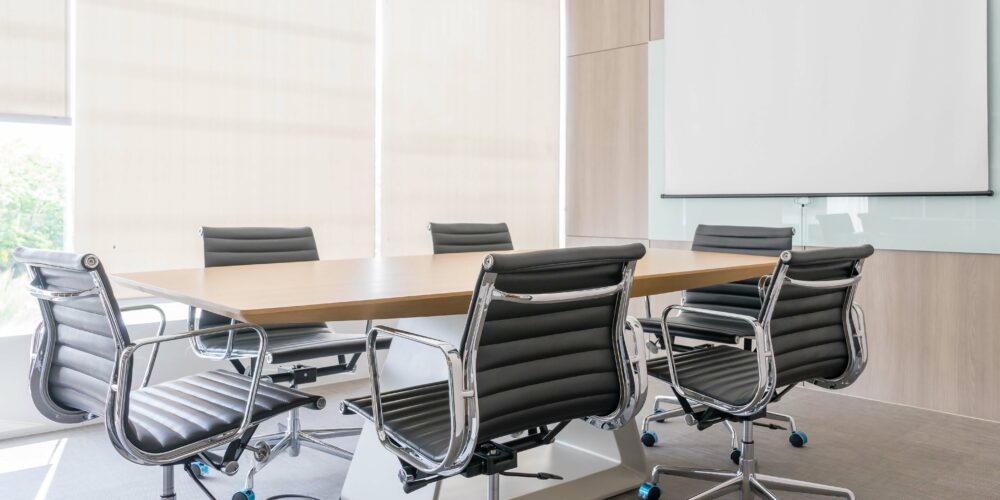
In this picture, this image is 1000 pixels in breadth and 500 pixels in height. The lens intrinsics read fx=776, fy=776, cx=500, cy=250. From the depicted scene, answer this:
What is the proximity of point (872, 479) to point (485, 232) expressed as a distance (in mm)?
2363

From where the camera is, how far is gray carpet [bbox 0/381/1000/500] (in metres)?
3.18

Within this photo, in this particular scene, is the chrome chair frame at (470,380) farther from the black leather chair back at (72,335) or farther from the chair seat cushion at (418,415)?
the black leather chair back at (72,335)

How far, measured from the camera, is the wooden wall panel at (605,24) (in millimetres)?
6004

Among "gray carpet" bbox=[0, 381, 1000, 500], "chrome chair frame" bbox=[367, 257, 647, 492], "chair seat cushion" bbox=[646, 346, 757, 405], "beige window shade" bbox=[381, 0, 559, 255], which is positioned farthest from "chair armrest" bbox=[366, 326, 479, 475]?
"beige window shade" bbox=[381, 0, 559, 255]

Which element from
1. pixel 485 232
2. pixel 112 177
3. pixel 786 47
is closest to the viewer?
pixel 112 177

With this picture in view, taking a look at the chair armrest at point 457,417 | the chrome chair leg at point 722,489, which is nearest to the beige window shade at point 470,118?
the chrome chair leg at point 722,489

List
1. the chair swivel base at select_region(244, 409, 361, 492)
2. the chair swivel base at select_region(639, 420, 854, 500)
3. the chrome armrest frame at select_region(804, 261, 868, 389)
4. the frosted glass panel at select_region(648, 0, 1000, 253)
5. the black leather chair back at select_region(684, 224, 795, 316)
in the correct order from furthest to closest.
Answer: the frosted glass panel at select_region(648, 0, 1000, 253), the black leather chair back at select_region(684, 224, 795, 316), the chair swivel base at select_region(244, 409, 361, 492), the chair swivel base at select_region(639, 420, 854, 500), the chrome armrest frame at select_region(804, 261, 868, 389)

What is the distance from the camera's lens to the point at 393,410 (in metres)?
2.24

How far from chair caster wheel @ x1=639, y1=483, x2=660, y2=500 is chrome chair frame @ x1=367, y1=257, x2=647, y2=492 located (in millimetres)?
885

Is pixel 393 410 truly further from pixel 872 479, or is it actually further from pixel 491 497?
pixel 872 479

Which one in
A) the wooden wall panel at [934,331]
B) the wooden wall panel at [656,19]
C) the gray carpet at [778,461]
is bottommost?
the gray carpet at [778,461]

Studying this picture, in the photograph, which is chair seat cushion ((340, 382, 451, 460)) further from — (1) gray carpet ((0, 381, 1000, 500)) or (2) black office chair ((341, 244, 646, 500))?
(1) gray carpet ((0, 381, 1000, 500))

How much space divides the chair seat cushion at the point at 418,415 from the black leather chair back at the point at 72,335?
27.1 inches

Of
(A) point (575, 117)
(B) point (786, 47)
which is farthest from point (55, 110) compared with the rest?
(B) point (786, 47)
